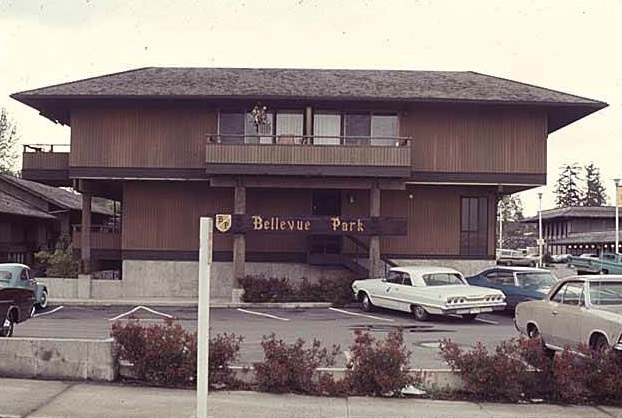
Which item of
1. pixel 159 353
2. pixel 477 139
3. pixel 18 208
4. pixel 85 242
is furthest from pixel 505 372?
pixel 18 208

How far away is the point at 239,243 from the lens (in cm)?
2994

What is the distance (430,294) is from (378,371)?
11.6 m

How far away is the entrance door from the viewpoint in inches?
1271

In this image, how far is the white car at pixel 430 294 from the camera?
21562 millimetres

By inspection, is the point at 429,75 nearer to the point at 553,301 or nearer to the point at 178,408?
the point at 553,301

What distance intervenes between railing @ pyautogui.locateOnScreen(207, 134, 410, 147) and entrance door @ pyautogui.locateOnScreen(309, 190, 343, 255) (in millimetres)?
2384

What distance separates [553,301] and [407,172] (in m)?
15.9

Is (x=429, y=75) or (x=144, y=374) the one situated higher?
(x=429, y=75)

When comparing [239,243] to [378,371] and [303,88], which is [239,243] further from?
[378,371]

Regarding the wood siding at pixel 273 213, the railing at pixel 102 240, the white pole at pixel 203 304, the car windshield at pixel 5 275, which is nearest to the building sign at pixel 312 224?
the wood siding at pixel 273 213

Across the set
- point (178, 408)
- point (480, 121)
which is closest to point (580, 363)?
point (178, 408)

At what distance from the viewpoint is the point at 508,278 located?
24172mm

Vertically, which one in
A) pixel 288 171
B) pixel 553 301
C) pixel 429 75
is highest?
pixel 429 75

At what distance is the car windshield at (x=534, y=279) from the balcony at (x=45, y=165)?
1828cm
